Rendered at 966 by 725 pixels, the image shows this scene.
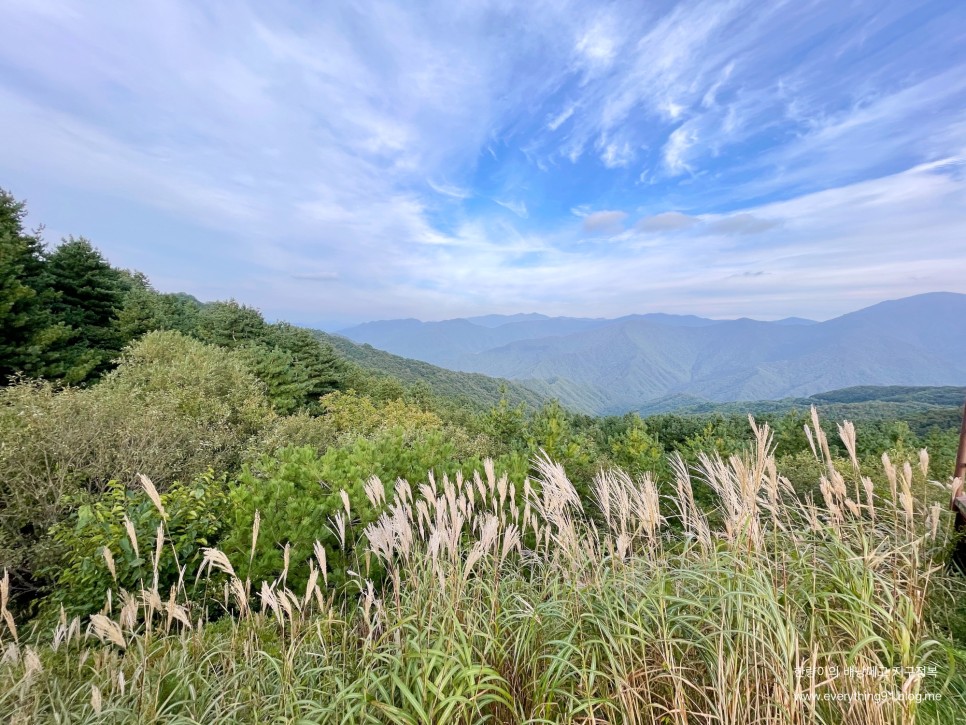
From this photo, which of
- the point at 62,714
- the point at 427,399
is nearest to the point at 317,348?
the point at 427,399

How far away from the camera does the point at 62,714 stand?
2119 mm

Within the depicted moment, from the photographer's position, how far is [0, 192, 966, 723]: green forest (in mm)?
1832

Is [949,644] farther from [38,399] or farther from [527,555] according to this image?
[38,399]

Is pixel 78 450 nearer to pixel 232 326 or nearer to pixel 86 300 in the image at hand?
pixel 86 300

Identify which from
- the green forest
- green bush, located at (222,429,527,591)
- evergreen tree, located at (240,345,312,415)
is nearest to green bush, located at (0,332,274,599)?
the green forest

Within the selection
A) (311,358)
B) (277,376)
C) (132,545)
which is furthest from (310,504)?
(311,358)

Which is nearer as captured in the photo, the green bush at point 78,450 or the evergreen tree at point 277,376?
the green bush at point 78,450

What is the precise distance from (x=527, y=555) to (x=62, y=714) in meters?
3.36

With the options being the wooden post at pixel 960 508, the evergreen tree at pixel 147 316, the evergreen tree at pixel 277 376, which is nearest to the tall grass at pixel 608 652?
the wooden post at pixel 960 508

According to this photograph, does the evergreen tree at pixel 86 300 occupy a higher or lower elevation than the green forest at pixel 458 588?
higher

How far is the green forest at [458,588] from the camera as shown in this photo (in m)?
1.83

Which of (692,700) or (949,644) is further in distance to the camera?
(949,644)

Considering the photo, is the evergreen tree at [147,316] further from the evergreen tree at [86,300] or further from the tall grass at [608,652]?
the tall grass at [608,652]

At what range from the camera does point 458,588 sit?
2406 mm
